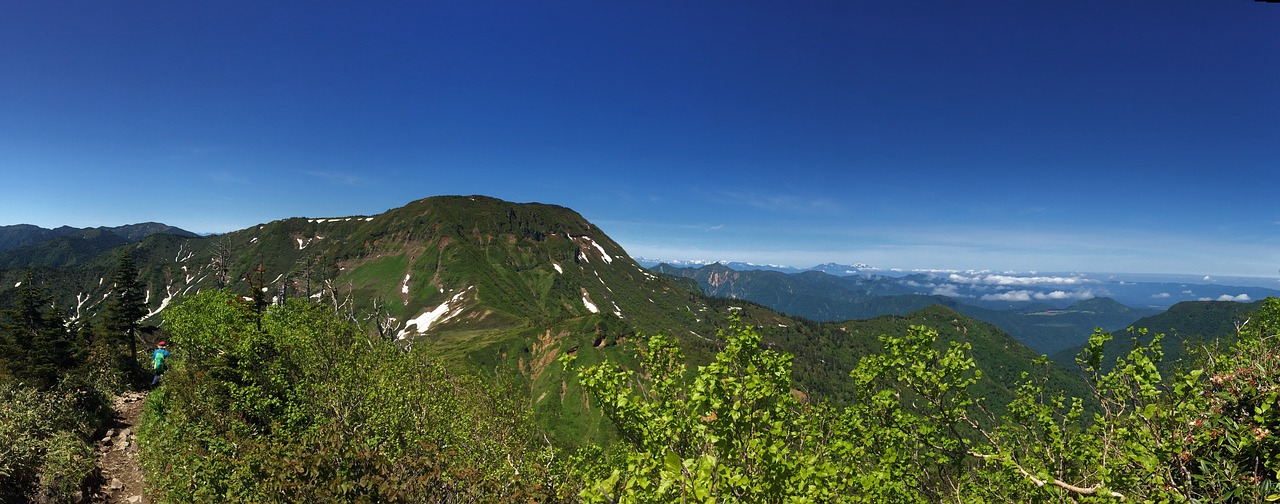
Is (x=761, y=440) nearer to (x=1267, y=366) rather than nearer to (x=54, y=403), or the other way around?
(x=1267, y=366)

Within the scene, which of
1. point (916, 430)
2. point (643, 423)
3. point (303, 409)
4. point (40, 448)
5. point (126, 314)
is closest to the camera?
point (643, 423)

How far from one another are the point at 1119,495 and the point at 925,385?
3915 mm

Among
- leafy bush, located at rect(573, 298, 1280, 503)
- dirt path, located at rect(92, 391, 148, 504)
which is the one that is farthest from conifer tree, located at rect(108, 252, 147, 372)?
leafy bush, located at rect(573, 298, 1280, 503)

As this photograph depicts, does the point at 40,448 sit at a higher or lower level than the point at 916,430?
lower

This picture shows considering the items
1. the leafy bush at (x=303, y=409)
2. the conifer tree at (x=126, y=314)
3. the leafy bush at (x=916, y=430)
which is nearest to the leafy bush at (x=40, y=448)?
the leafy bush at (x=303, y=409)

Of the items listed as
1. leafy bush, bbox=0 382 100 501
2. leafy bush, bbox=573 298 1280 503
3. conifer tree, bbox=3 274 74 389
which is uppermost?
leafy bush, bbox=573 298 1280 503

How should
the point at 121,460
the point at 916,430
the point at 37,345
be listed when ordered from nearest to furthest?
1. the point at 916,430
2. the point at 121,460
3. the point at 37,345

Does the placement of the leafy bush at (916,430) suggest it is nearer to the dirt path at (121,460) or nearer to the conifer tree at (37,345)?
the dirt path at (121,460)

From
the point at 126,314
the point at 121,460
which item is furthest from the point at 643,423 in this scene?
the point at 126,314

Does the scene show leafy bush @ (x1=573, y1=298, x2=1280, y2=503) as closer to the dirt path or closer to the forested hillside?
the forested hillside

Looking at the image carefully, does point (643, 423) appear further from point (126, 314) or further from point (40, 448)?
point (126, 314)

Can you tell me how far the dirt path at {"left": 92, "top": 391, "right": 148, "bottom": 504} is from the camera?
73.5 ft

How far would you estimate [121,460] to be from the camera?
Result: 1013 inches

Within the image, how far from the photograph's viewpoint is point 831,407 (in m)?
14.9
